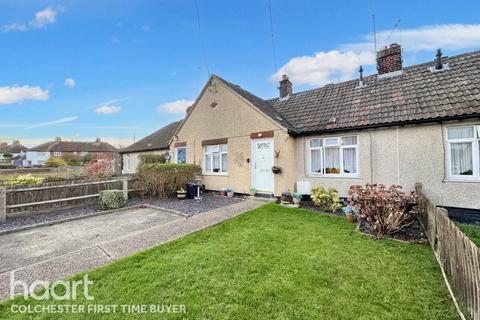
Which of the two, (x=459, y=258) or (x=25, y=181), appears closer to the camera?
(x=459, y=258)

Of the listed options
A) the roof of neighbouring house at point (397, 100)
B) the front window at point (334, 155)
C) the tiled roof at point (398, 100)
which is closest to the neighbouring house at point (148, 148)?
the roof of neighbouring house at point (397, 100)

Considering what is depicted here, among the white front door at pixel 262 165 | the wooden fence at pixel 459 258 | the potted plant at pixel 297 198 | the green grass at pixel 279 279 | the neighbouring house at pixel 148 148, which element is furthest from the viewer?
the neighbouring house at pixel 148 148

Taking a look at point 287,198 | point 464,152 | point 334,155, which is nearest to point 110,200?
point 287,198

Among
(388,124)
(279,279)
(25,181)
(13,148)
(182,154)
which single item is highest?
(13,148)

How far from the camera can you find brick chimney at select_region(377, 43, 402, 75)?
34.7ft

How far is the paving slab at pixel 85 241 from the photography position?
4184mm

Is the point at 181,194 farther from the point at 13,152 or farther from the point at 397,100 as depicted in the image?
the point at 13,152

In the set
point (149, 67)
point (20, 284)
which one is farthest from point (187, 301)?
point (149, 67)

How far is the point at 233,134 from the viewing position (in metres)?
12.2

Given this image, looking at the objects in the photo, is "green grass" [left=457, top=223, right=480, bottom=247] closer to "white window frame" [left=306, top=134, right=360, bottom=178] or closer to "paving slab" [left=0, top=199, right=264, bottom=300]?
"white window frame" [left=306, top=134, right=360, bottom=178]

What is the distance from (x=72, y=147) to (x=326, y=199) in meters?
76.9

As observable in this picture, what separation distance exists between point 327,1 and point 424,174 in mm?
9924

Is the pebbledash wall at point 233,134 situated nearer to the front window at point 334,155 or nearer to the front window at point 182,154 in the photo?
the front window at point 182,154

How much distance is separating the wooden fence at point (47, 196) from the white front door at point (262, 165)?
715 cm
